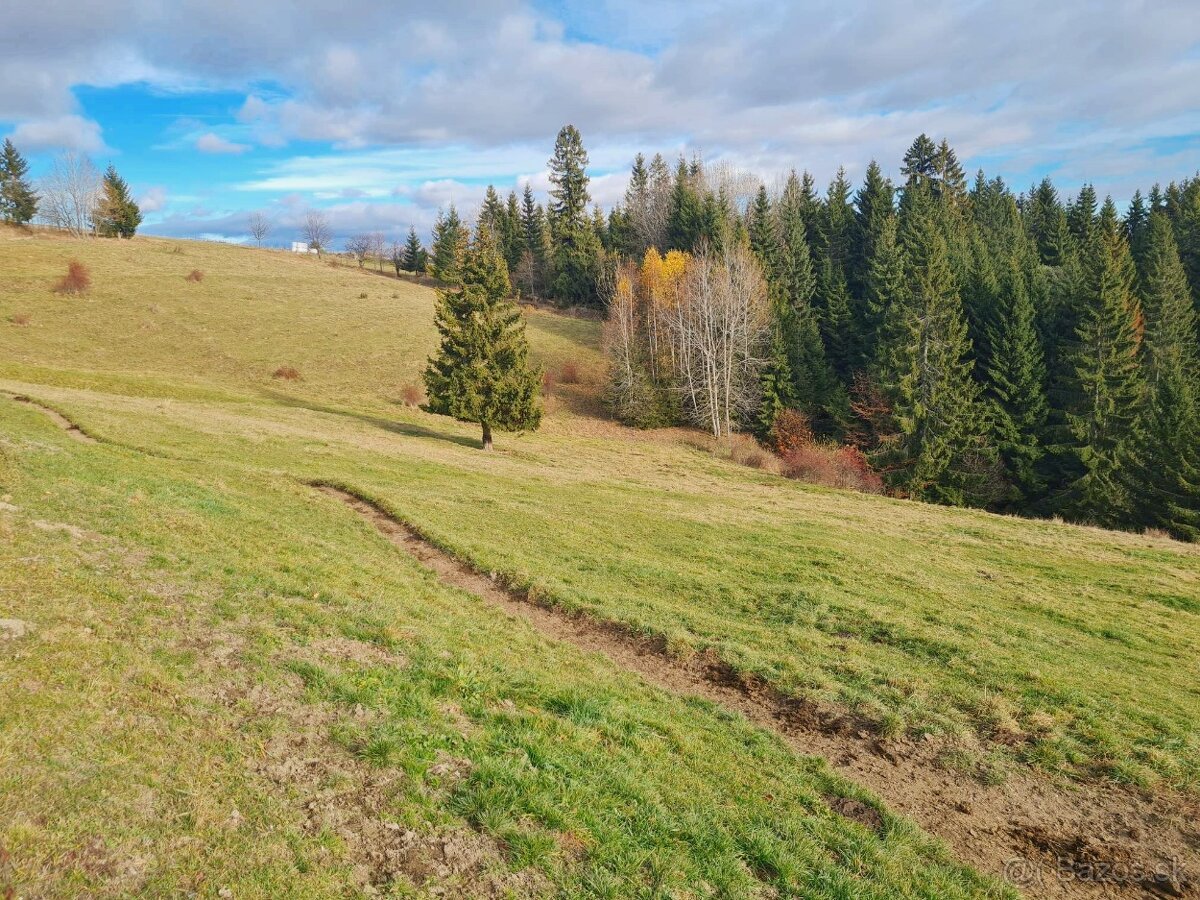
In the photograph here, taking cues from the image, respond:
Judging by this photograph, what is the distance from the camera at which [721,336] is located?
63406 millimetres

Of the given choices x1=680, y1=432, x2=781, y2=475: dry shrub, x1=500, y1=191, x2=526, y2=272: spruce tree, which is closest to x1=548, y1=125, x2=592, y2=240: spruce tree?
x1=500, y1=191, x2=526, y2=272: spruce tree

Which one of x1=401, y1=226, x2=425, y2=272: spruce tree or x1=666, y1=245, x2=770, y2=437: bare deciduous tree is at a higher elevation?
x1=401, y1=226, x2=425, y2=272: spruce tree

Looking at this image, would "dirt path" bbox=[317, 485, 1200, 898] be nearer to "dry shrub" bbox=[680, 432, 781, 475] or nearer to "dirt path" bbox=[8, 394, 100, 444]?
"dirt path" bbox=[8, 394, 100, 444]

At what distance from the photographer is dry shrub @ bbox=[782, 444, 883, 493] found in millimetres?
47156

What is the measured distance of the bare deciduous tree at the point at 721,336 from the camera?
195 feet

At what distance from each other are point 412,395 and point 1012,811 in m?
50.8

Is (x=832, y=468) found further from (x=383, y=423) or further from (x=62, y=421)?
(x=62, y=421)

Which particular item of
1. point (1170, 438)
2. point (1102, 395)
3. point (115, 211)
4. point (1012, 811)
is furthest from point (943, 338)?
point (115, 211)

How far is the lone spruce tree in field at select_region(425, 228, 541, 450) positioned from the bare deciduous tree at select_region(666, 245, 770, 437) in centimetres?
2519

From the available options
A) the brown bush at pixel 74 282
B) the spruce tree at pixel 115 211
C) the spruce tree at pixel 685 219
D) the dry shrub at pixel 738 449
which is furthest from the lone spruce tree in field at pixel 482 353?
the spruce tree at pixel 115 211

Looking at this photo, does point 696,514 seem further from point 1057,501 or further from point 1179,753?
point 1057,501

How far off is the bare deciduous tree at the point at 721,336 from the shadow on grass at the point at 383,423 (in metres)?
26.1

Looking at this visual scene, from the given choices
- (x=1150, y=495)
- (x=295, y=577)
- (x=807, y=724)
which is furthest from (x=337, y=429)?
(x=1150, y=495)

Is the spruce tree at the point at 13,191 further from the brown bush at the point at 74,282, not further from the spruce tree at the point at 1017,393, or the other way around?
the spruce tree at the point at 1017,393
